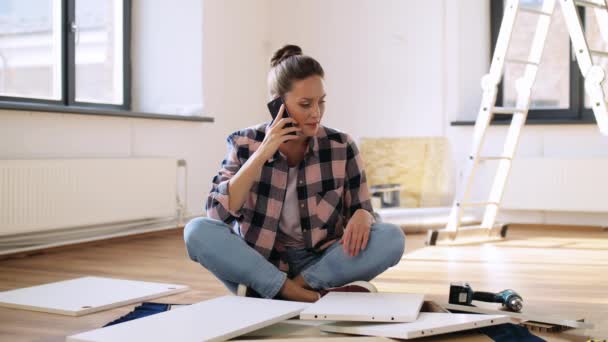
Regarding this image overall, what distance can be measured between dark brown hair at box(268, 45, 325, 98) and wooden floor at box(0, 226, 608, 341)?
2.58 ft

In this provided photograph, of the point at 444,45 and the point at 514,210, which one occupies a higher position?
the point at 444,45

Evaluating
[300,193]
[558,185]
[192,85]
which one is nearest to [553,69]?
[558,185]

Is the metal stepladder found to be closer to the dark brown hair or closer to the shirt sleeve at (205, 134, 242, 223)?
the dark brown hair

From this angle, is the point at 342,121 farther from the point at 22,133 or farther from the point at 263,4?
the point at 22,133

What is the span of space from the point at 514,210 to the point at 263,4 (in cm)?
237

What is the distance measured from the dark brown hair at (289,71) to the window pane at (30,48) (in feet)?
7.01

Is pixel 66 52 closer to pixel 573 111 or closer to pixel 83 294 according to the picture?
pixel 83 294

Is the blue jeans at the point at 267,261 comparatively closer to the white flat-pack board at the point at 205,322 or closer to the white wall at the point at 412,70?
the white flat-pack board at the point at 205,322

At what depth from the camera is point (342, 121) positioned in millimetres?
5410

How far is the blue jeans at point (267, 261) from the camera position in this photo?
207 centimetres

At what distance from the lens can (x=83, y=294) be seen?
244cm

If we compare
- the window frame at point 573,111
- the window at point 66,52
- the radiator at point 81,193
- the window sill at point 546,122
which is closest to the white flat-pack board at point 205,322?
the radiator at point 81,193

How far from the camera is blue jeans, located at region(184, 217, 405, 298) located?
2074mm

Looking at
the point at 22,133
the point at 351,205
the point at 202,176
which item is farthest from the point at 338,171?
the point at 202,176
